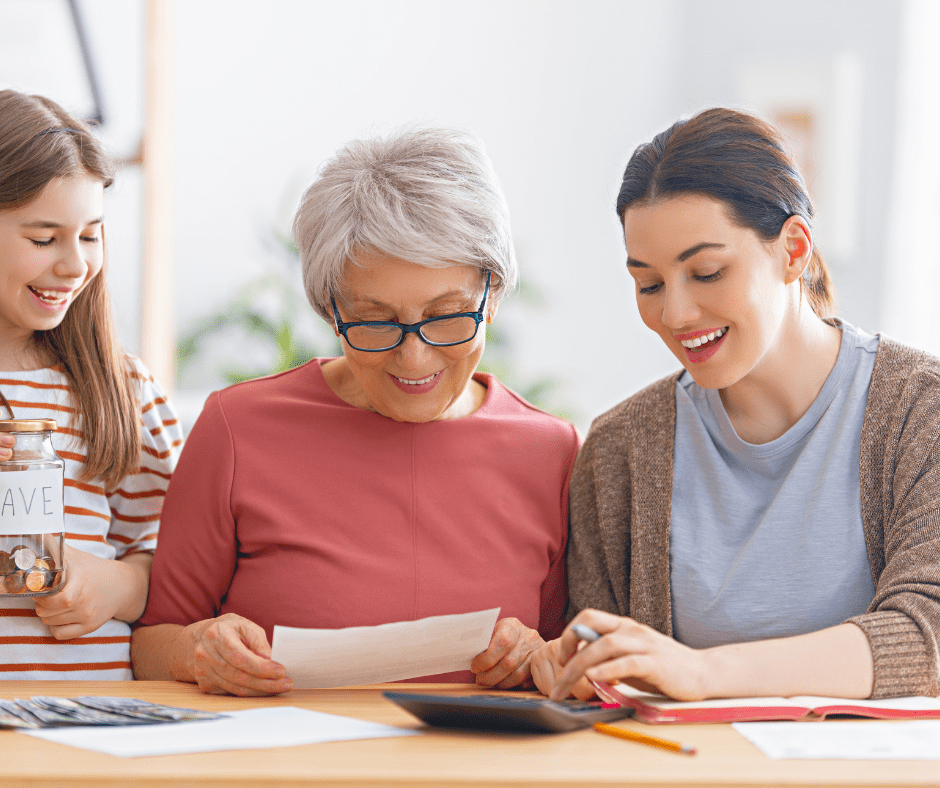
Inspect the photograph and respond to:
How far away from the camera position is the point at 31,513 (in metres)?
1.10

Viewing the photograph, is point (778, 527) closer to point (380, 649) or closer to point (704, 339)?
point (704, 339)

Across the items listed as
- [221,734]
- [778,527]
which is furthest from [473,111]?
[221,734]

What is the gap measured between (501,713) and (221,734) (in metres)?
0.26

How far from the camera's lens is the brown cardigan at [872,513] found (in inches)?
43.0

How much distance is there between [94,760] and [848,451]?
0.99m

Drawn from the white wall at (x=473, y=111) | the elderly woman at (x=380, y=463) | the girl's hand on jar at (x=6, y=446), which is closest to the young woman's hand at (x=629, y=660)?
the elderly woman at (x=380, y=463)

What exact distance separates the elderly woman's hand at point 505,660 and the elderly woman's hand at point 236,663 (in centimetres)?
24

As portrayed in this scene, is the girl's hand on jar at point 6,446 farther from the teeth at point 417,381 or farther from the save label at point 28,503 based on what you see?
the teeth at point 417,381

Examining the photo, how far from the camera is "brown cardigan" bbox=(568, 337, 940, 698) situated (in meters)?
1.09

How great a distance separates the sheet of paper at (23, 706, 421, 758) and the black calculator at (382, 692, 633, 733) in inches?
1.2

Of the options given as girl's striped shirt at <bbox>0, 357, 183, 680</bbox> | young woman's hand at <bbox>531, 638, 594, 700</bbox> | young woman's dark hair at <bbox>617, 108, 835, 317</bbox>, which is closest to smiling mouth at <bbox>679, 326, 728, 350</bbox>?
young woman's dark hair at <bbox>617, 108, 835, 317</bbox>

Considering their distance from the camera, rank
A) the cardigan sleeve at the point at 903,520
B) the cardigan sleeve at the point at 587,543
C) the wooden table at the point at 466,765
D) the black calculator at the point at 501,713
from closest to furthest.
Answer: the wooden table at the point at 466,765 < the black calculator at the point at 501,713 < the cardigan sleeve at the point at 903,520 < the cardigan sleeve at the point at 587,543

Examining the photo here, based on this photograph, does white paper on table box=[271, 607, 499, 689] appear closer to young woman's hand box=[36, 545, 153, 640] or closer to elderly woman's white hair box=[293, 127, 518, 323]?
young woman's hand box=[36, 545, 153, 640]

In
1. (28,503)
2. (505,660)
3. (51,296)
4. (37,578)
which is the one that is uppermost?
(51,296)
